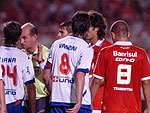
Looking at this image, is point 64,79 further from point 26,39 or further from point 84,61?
point 26,39

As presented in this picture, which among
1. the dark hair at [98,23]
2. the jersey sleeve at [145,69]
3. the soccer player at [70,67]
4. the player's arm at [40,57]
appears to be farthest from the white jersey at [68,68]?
the player's arm at [40,57]

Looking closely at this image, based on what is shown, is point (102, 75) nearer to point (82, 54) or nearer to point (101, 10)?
point (82, 54)

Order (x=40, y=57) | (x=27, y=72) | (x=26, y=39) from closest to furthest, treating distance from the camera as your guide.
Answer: (x=27, y=72) < (x=40, y=57) < (x=26, y=39)

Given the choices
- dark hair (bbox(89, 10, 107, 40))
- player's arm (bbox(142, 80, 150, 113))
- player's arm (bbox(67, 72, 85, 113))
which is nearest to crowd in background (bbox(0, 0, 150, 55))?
dark hair (bbox(89, 10, 107, 40))

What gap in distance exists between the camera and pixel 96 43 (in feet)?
20.0

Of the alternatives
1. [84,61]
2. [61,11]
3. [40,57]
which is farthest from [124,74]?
[61,11]

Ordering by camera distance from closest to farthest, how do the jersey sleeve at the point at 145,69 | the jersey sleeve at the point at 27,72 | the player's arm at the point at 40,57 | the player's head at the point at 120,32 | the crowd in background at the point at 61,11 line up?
the jersey sleeve at the point at 27,72
the jersey sleeve at the point at 145,69
the player's head at the point at 120,32
the player's arm at the point at 40,57
the crowd in background at the point at 61,11

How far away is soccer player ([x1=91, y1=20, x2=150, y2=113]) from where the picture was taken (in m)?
5.00

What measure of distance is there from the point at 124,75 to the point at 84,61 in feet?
2.21

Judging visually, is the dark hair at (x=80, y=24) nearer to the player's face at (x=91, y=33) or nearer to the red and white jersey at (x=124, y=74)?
the red and white jersey at (x=124, y=74)

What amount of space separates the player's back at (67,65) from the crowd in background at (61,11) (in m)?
6.79

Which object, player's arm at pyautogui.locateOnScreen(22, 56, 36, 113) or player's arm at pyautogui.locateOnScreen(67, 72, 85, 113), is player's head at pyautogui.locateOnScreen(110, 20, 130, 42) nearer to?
player's arm at pyautogui.locateOnScreen(67, 72, 85, 113)

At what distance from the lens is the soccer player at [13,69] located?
4824mm

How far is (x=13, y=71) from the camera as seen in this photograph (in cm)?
483
